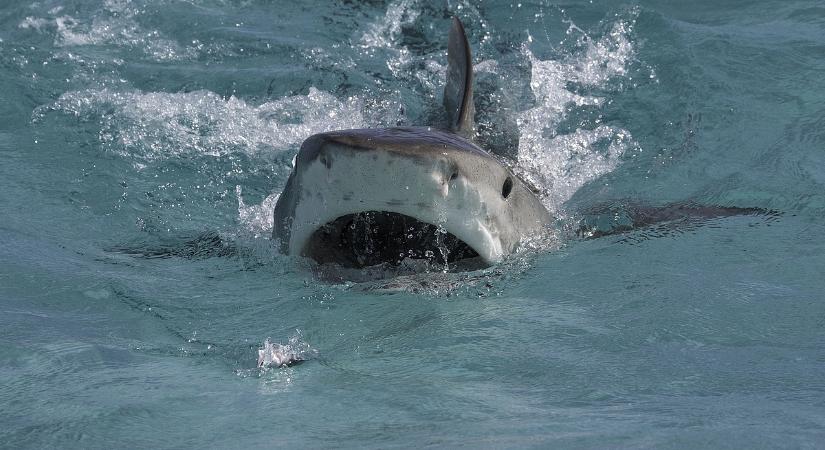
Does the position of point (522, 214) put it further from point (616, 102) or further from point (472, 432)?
point (616, 102)

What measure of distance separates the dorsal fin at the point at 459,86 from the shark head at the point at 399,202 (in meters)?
1.04

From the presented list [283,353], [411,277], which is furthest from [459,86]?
[283,353]

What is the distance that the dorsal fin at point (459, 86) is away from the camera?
4.20 meters

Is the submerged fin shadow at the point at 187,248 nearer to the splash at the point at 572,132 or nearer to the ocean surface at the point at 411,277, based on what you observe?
the ocean surface at the point at 411,277

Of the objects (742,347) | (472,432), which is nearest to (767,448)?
(472,432)

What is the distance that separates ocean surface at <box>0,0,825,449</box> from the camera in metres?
2.06

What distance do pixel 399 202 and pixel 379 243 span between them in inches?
16.6

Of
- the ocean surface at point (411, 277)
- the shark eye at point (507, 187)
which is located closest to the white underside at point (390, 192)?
the shark eye at point (507, 187)

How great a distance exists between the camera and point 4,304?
119 inches

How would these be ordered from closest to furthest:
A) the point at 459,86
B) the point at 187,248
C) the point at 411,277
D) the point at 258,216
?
1. the point at 411,277
2. the point at 187,248
3. the point at 258,216
4. the point at 459,86

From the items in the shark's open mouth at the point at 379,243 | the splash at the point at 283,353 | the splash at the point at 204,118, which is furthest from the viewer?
the splash at the point at 204,118

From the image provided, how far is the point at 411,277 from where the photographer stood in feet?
9.46

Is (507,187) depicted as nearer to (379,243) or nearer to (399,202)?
(379,243)

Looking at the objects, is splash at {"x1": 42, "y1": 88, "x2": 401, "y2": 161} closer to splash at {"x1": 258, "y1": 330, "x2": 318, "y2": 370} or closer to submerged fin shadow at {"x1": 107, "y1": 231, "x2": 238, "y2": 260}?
submerged fin shadow at {"x1": 107, "y1": 231, "x2": 238, "y2": 260}
